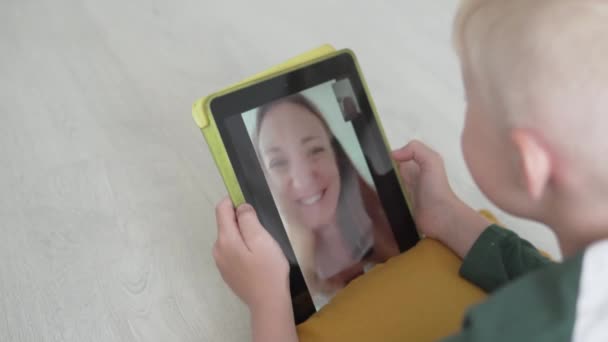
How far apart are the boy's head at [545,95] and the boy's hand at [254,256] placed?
203 mm

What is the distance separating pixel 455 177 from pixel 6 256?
498mm

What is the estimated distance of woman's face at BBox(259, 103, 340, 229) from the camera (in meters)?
0.51

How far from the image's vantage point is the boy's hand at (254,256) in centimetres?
49

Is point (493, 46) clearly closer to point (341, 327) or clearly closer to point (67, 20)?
point (341, 327)

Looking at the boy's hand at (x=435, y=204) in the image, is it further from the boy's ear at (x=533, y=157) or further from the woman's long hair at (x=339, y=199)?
the boy's ear at (x=533, y=157)

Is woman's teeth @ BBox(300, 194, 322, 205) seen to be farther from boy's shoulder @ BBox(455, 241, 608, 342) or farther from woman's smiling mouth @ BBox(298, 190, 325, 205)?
boy's shoulder @ BBox(455, 241, 608, 342)

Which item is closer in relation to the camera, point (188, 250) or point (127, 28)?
point (188, 250)

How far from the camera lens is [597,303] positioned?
0.30 metres

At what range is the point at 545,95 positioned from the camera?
Result: 1.04ft

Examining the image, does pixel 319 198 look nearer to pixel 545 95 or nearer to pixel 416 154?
pixel 416 154

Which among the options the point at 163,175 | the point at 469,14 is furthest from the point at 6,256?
the point at 469,14

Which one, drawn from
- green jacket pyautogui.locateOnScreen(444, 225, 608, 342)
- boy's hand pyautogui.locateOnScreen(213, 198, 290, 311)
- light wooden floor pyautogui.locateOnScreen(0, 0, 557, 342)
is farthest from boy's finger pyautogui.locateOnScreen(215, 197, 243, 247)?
green jacket pyautogui.locateOnScreen(444, 225, 608, 342)

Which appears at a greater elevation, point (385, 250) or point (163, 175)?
point (163, 175)

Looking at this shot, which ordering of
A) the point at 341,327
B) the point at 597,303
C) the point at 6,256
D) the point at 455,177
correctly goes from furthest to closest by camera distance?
the point at 455,177 < the point at 6,256 < the point at 341,327 < the point at 597,303
